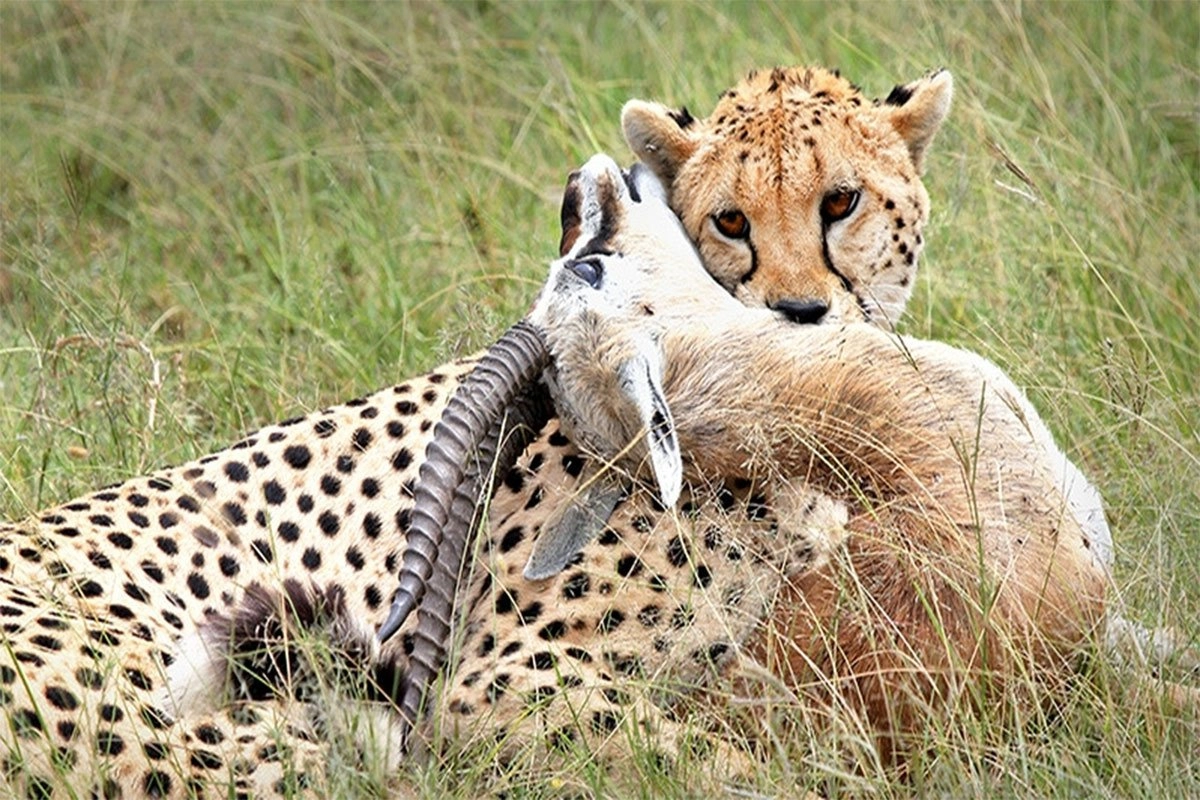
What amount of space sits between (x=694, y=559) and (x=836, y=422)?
1.12 ft

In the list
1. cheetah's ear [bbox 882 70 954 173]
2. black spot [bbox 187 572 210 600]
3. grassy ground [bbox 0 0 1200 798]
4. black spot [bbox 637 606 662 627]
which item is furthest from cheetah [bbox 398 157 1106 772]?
cheetah's ear [bbox 882 70 954 173]

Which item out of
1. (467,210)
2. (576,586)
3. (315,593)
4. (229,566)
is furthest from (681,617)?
(467,210)

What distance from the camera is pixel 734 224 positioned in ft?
13.5

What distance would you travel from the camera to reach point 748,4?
23.1ft

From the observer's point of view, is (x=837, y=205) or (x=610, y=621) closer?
(x=610, y=621)

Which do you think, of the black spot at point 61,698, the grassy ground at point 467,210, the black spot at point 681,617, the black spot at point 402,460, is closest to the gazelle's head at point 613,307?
the black spot at point 681,617

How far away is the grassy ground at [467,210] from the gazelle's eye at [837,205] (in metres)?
0.38

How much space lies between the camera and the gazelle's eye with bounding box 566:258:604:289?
12.4 feet

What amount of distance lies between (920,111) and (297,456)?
4.67 feet

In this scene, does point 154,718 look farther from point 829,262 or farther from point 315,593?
point 829,262

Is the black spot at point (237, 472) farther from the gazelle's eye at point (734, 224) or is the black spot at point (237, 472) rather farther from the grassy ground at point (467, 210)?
the gazelle's eye at point (734, 224)

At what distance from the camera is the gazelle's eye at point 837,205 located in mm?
4105

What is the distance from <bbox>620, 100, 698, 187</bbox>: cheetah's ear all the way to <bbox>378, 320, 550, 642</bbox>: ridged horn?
2.12 ft

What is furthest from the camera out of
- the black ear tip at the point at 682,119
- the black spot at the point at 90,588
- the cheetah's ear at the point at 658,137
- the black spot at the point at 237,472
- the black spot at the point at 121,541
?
the black ear tip at the point at 682,119
